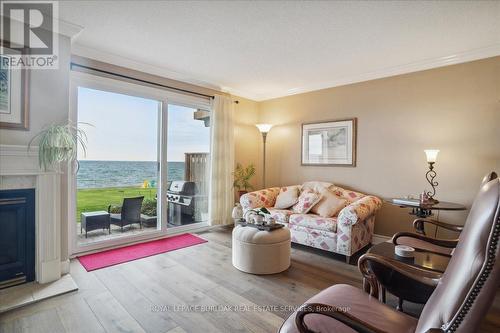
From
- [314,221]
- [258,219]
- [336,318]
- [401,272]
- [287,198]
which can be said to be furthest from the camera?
[287,198]

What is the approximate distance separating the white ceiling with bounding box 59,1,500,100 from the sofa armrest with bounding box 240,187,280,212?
6.27 ft

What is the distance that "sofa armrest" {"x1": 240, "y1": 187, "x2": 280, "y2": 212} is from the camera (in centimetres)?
400

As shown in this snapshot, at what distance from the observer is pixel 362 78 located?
12.8 feet

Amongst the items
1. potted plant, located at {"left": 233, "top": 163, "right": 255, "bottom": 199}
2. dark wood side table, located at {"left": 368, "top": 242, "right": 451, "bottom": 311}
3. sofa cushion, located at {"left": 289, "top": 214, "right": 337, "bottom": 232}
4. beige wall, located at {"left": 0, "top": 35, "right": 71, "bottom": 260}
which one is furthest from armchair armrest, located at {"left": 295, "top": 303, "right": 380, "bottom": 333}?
potted plant, located at {"left": 233, "top": 163, "right": 255, "bottom": 199}

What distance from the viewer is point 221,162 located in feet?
14.8

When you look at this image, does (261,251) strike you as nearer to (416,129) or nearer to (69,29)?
(416,129)

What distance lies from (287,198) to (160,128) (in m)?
2.28

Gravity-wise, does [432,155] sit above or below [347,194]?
above

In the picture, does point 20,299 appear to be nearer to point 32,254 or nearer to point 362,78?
point 32,254

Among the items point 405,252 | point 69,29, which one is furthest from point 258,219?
point 69,29

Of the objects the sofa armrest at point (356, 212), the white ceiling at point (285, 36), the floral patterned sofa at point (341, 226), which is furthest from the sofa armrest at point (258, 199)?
the white ceiling at point (285, 36)

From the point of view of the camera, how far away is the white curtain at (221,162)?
4.45 m

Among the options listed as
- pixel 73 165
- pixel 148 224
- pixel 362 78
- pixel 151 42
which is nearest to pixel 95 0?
pixel 151 42

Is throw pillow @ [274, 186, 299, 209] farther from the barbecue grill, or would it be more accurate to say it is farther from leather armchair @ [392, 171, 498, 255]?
leather armchair @ [392, 171, 498, 255]
